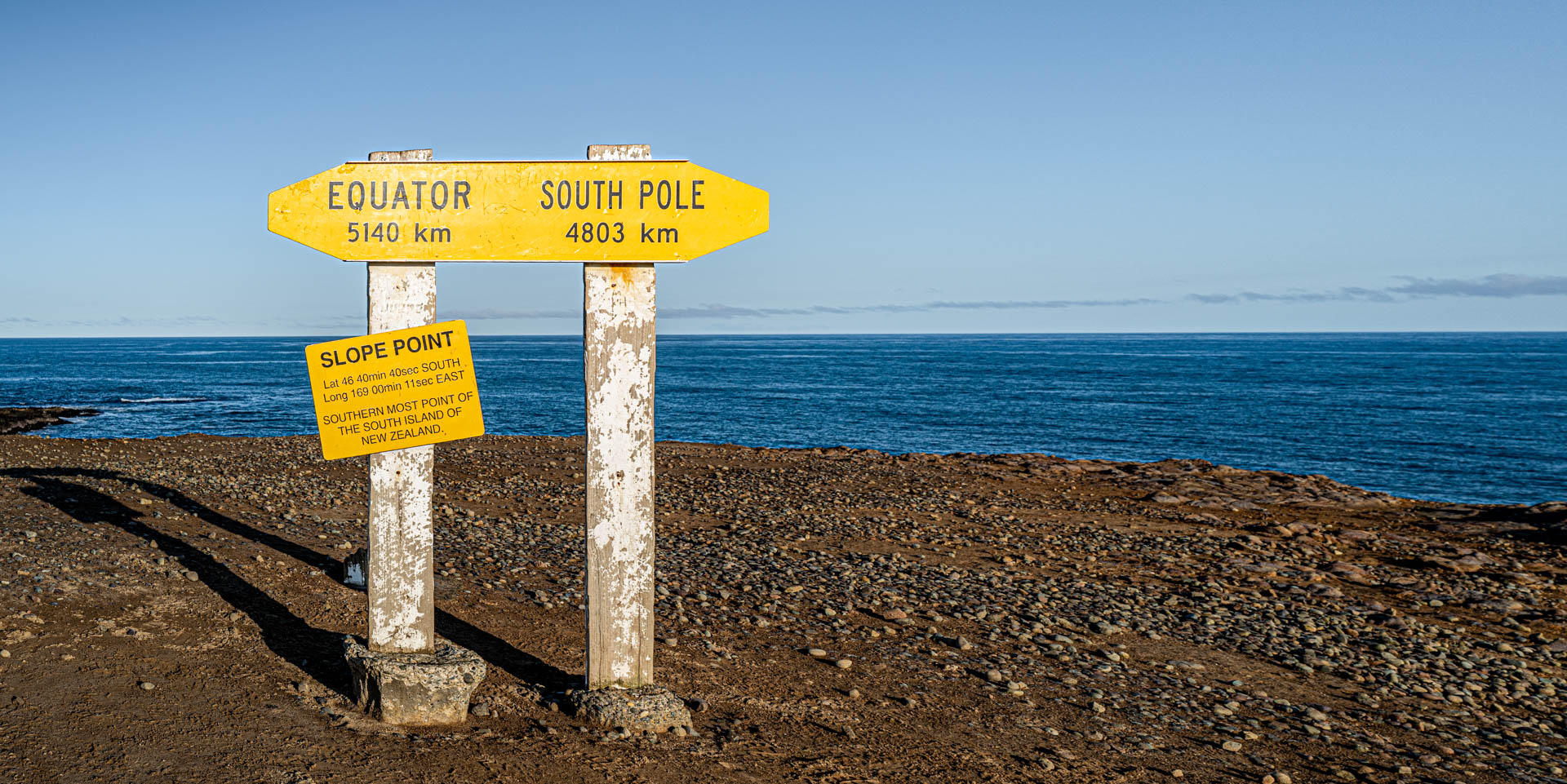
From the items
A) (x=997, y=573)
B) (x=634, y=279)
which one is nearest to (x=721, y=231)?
(x=634, y=279)

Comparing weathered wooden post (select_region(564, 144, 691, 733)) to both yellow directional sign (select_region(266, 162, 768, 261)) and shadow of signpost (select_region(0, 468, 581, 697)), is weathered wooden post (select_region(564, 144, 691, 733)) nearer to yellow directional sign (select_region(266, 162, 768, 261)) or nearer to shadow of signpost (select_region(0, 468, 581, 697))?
yellow directional sign (select_region(266, 162, 768, 261))

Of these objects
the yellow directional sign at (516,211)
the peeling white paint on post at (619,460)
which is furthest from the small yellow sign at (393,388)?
the peeling white paint on post at (619,460)

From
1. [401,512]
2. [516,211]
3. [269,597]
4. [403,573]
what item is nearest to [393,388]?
[401,512]

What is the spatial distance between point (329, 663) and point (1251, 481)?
56.5ft

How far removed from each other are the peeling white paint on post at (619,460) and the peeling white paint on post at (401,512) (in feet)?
2.93

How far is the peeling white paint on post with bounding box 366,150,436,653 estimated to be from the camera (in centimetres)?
493

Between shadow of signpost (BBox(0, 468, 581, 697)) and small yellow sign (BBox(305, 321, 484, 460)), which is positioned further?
shadow of signpost (BBox(0, 468, 581, 697))

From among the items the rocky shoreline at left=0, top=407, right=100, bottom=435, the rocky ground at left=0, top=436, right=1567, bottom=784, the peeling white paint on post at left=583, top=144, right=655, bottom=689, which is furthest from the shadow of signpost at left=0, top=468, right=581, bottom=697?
the rocky shoreline at left=0, top=407, right=100, bottom=435

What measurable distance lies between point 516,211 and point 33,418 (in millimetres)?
42848

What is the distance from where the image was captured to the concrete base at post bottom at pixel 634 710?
508 centimetres

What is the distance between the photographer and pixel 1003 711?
600cm

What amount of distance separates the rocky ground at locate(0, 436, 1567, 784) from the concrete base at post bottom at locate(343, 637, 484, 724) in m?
0.13

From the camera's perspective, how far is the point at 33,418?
1442 inches

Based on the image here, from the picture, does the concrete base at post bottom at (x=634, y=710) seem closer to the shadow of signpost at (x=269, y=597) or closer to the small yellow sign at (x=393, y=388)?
the shadow of signpost at (x=269, y=597)
